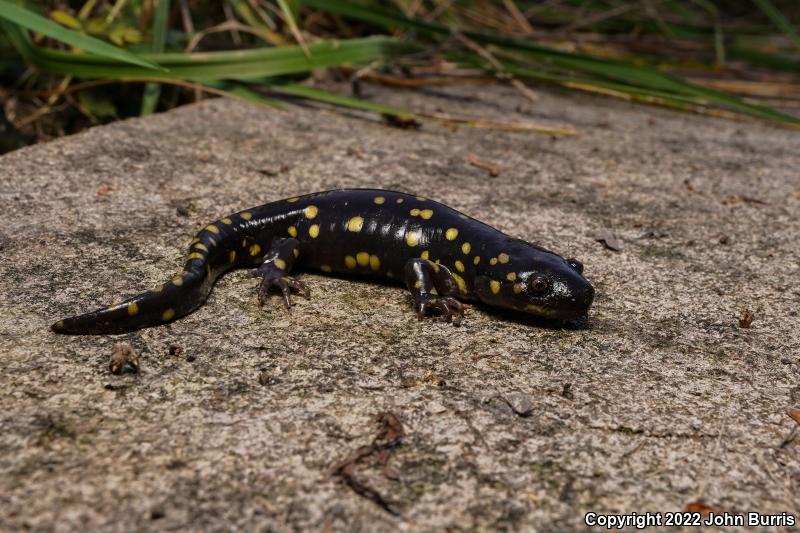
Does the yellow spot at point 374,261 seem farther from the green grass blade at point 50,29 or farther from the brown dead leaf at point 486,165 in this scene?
the green grass blade at point 50,29

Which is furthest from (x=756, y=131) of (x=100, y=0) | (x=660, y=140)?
(x=100, y=0)

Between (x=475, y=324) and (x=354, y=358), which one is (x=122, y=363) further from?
(x=475, y=324)

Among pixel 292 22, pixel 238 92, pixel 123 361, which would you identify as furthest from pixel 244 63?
pixel 123 361

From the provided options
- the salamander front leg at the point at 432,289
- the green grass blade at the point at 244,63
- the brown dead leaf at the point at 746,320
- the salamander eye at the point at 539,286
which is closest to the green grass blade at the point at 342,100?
the green grass blade at the point at 244,63

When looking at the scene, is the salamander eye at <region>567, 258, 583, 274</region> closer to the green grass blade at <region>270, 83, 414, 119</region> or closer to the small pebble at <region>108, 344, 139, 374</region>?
the small pebble at <region>108, 344, 139, 374</region>

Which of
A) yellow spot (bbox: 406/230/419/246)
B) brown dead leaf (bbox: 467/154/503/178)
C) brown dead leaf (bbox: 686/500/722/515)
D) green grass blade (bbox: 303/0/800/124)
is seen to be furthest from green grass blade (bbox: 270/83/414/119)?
brown dead leaf (bbox: 686/500/722/515)

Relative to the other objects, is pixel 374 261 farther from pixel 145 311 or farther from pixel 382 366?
pixel 145 311

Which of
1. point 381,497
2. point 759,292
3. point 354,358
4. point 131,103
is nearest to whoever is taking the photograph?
point 381,497
